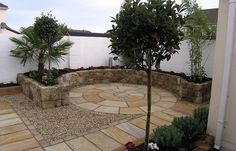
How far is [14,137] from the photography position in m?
3.37

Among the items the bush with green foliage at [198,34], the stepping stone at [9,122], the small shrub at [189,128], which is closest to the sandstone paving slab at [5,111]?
the stepping stone at [9,122]

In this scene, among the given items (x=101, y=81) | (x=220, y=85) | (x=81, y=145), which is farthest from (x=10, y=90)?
(x=220, y=85)

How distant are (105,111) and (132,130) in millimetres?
1092

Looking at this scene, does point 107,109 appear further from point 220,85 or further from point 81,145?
point 220,85

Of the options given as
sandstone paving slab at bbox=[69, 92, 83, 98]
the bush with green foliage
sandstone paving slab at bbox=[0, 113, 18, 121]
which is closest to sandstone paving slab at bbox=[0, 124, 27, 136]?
sandstone paving slab at bbox=[0, 113, 18, 121]

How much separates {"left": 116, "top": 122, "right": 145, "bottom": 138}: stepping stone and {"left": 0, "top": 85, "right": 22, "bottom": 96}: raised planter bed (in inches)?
134

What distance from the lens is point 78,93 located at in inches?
242

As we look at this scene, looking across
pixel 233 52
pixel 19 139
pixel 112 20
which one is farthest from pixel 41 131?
pixel 233 52

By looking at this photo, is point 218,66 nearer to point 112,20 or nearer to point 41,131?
point 112,20

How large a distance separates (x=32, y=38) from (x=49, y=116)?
Answer: 2.43 meters

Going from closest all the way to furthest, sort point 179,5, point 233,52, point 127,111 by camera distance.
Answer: point 179,5 → point 233,52 → point 127,111

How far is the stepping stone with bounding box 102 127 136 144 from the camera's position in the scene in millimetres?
3346

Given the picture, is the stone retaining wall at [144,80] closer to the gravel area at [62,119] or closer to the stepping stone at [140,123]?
the gravel area at [62,119]

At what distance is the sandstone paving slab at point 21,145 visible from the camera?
3.03m
